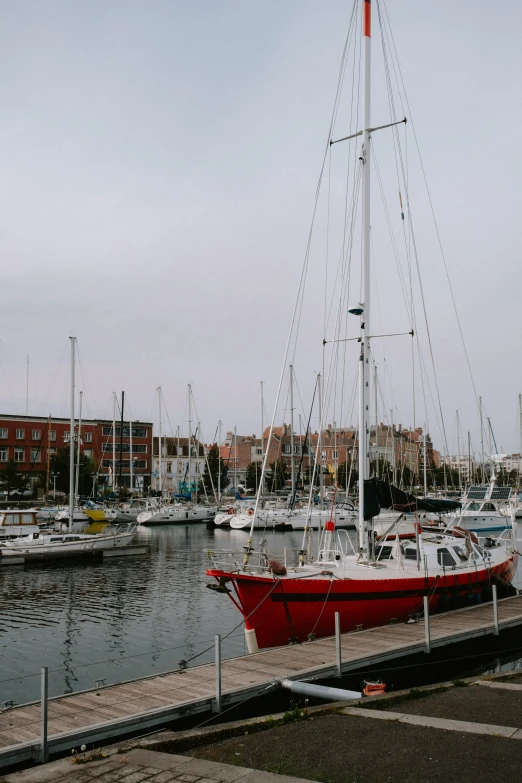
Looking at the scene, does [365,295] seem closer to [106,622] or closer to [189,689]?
[189,689]

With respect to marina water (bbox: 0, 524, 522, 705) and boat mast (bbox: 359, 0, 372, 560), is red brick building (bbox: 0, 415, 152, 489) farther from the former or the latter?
boat mast (bbox: 359, 0, 372, 560)

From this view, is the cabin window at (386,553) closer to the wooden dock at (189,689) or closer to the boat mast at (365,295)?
the boat mast at (365,295)

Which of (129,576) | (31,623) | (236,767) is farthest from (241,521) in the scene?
(236,767)

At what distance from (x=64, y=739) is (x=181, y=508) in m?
66.1

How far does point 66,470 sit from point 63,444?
16004 mm

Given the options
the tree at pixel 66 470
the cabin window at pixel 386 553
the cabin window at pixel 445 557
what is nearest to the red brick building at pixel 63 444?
the tree at pixel 66 470

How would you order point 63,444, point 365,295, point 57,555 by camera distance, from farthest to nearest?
point 63,444, point 57,555, point 365,295

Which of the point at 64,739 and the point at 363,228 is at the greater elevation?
the point at 363,228

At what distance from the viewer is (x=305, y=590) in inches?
691

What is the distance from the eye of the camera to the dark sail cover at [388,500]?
66.6 feet

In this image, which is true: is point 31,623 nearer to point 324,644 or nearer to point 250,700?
point 324,644

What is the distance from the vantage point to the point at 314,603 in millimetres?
17656

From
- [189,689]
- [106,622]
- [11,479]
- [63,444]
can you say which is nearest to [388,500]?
[189,689]

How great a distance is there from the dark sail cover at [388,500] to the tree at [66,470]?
72845mm
